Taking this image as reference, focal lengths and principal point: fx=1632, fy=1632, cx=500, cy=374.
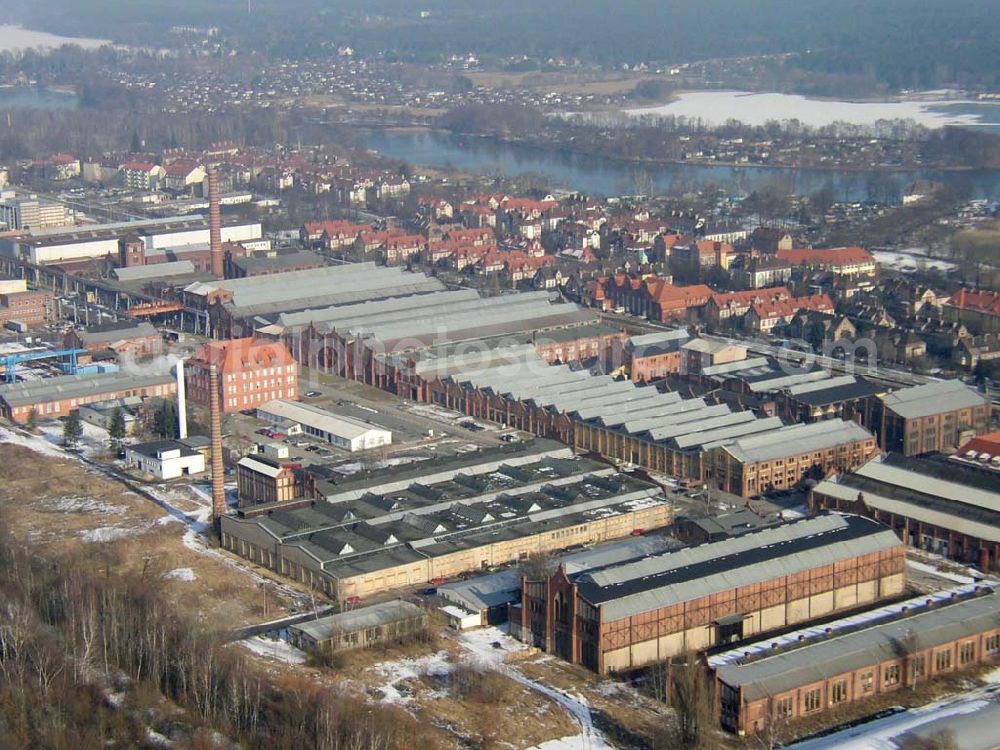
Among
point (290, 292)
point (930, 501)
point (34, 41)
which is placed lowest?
point (930, 501)

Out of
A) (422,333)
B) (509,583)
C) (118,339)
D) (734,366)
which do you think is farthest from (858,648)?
(118,339)

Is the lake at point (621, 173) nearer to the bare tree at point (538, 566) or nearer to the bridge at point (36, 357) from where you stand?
the bridge at point (36, 357)

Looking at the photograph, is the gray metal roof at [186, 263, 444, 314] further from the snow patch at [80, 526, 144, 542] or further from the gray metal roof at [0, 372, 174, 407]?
the snow patch at [80, 526, 144, 542]

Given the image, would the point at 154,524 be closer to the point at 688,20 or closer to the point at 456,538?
the point at 456,538

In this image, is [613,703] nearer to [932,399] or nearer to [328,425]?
[328,425]

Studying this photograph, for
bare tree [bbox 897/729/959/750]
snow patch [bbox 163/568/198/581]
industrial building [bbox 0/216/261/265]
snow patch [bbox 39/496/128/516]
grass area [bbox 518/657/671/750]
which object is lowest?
grass area [bbox 518/657/671/750]

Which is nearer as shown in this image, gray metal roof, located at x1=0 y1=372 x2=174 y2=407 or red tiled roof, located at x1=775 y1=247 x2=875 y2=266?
gray metal roof, located at x1=0 y1=372 x2=174 y2=407

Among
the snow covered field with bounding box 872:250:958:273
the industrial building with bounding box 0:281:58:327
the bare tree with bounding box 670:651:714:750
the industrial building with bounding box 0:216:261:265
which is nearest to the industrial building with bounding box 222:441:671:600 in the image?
the bare tree with bounding box 670:651:714:750
